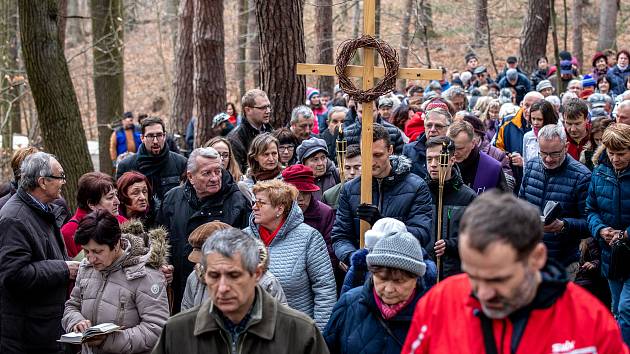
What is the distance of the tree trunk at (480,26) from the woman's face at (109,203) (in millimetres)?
20835

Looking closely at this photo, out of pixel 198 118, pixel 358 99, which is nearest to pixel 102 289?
pixel 358 99

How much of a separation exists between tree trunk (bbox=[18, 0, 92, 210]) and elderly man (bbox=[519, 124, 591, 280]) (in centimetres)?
597

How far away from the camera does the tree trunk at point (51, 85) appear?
9969 mm

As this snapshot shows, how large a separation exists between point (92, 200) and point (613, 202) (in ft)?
13.9

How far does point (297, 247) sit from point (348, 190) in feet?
2.77

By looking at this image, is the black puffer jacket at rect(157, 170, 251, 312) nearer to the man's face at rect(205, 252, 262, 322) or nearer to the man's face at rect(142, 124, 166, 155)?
the man's face at rect(142, 124, 166, 155)

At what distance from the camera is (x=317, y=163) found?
785cm

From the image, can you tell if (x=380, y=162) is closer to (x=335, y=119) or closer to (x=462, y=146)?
(x=462, y=146)

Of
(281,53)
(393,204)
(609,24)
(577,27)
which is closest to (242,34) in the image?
(577,27)

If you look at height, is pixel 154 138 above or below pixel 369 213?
above

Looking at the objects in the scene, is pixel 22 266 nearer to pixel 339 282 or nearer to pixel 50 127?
pixel 339 282

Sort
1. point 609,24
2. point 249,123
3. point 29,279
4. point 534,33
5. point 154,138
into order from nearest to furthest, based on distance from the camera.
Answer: point 29,279
point 154,138
point 249,123
point 534,33
point 609,24

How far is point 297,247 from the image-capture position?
5652 millimetres

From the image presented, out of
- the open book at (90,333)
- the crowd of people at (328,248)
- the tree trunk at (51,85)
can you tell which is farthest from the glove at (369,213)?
the tree trunk at (51,85)
